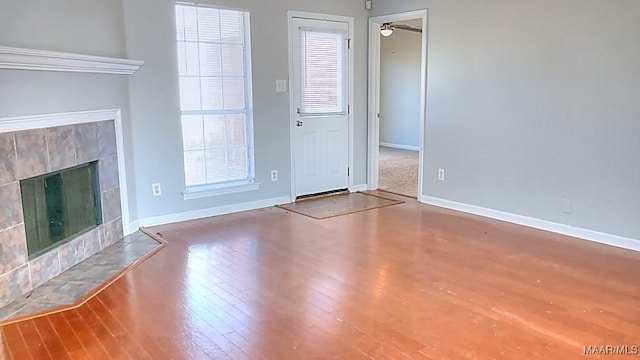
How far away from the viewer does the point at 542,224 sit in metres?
4.46

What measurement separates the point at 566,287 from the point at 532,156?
1.65 m

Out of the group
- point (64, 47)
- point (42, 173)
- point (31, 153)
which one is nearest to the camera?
point (31, 153)

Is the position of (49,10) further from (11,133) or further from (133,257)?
(133,257)

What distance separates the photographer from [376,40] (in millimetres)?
5961

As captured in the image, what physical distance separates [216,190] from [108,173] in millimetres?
1175

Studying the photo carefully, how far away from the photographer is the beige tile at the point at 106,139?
156 inches

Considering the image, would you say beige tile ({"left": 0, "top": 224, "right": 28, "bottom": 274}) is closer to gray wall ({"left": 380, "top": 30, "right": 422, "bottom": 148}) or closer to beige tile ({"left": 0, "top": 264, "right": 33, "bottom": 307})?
beige tile ({"left": 0, "top": 264, "right": 33, "bottom": 307})

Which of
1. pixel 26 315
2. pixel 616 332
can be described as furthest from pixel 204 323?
pixel 616 332

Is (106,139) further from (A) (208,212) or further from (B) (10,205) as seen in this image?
(A) (208,212)

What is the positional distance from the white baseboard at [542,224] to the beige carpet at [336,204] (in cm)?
53

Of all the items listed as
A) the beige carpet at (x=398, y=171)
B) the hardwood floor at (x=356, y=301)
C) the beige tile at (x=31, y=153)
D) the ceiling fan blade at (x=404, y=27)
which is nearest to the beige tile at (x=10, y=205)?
the beige tile at (x=31, y=153)

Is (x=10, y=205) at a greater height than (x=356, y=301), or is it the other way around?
(x=10, y=205)

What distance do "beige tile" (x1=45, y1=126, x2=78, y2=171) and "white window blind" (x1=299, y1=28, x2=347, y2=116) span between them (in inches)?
102

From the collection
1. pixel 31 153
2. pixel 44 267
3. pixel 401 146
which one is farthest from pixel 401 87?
pixel 44 267
